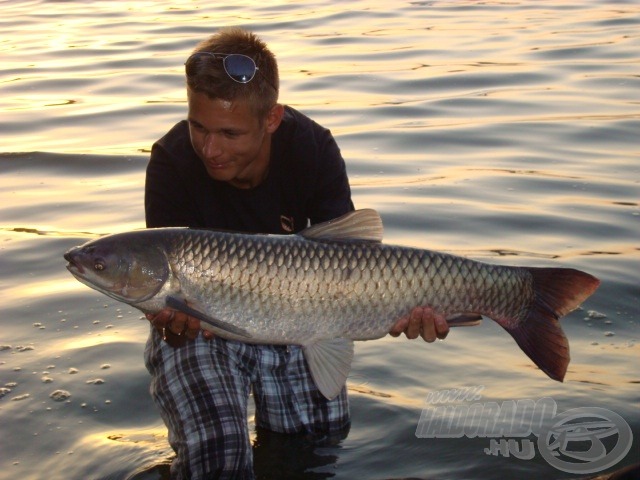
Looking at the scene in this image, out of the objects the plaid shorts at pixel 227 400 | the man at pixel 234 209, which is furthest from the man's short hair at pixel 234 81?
the plaid shorts at pixel 227 400

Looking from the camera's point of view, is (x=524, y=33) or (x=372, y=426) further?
(x=524, y=33)

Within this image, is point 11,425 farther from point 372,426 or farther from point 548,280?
point 548,280

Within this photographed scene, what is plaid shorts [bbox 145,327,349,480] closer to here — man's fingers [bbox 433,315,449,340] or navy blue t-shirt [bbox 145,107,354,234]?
navy blue t-shirt [bbox 145,107,354,234]

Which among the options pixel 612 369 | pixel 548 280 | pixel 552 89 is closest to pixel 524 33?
pixel 552 89

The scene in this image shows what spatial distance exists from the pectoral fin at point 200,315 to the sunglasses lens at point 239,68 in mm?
928

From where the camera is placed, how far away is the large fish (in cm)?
414

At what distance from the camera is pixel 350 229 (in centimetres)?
425

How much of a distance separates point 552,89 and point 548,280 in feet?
23.6

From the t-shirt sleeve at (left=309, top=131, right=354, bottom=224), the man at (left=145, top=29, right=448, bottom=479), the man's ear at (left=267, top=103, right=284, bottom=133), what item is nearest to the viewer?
the man at (left=145, top=29, right=448, bottom=479)

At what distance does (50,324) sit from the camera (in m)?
6.09

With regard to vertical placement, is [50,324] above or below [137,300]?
below

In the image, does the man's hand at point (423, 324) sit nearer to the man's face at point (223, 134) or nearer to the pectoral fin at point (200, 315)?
the pectoral fin at point (200, 315)

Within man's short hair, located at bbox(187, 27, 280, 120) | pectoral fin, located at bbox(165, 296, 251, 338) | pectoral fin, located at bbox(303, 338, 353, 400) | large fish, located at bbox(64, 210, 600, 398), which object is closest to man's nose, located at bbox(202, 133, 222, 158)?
man's short hair, located at bbox(187, 27, 280, 120)

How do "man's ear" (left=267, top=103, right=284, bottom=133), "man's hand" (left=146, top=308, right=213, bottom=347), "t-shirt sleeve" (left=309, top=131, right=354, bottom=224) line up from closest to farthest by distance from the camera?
"man's hand" (left=146, top=308, right=213, bottom=347) → "man's ear" (left=267, top=103, right=284, bottom=133) → "t-shirt sleeve" (left=309, top=131, right=354, bottom=224)
